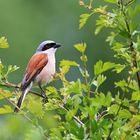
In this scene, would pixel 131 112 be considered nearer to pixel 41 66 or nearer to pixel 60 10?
pixel 41 66

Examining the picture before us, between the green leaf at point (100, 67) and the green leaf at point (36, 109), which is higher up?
the green leaf at point (100, 67)

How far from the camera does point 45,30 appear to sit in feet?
81.0

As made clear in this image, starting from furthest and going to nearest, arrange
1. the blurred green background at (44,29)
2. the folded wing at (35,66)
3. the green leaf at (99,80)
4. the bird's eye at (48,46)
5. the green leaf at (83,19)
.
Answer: the blurred green background at (44,29) → the bird's eye at (48,46) → the folded wing at (35,66) → the green leaf at (83,19) → the green leaf at (99,80)

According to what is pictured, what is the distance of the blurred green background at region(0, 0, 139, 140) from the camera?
21.2m

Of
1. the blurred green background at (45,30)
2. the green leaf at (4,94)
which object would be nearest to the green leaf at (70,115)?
the green leaf at (4,94)

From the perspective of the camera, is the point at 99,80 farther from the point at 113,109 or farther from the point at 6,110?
the point at 6,110

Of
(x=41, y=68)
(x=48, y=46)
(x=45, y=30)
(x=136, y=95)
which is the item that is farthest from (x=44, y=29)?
(x=136, y=95)

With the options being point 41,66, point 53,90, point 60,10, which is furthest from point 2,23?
point 53,90

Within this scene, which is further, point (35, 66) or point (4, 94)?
point (35, 66)

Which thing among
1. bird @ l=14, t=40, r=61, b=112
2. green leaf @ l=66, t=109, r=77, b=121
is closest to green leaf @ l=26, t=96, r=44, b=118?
green leaf @ l=66, t=109, r=77, b=121

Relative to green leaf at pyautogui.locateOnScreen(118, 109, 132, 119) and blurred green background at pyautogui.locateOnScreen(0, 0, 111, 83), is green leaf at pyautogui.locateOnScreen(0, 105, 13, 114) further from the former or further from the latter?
blurred green background at pyautogui.locateOnScreen(0, 0, 111, 83)

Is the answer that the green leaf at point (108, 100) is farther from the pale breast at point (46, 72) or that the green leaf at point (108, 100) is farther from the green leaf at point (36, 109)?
the pale breast at point (46, 72)

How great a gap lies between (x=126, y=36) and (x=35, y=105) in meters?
0.42

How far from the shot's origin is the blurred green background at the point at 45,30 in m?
21.2
